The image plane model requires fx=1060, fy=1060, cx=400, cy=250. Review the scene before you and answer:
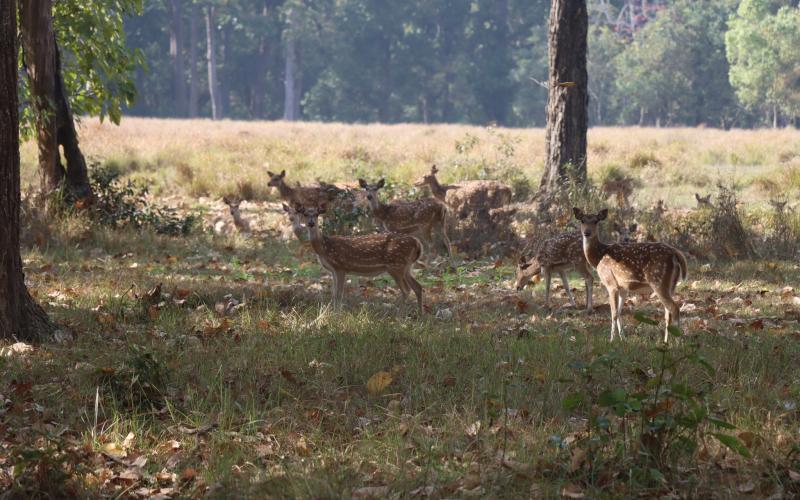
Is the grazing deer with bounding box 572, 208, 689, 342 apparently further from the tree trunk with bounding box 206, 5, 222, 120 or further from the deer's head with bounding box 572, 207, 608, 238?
the tree trunk with bounding box 206, 5, 222, 120

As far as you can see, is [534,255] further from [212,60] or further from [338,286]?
[212,60]

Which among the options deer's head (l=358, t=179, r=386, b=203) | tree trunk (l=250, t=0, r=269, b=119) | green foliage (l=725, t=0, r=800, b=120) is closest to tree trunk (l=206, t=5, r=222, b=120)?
tree trunk (l=250, t=0, r=269, b=119)

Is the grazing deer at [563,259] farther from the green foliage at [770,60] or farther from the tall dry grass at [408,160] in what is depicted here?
the green foliage at [770,60]

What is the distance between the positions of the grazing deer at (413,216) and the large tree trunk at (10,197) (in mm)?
6576

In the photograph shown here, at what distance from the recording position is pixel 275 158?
25.4 metres

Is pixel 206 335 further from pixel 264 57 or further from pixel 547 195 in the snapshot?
pixel 264 57

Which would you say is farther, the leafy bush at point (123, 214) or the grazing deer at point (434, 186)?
the grazing deer at point (434, 186)

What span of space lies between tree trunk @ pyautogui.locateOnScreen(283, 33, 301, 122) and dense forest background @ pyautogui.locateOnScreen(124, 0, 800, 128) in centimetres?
16

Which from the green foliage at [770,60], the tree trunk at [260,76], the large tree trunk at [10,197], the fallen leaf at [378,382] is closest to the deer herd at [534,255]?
the fallen leaf at [378,382]

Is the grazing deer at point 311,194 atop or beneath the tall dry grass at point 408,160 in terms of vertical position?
beneath

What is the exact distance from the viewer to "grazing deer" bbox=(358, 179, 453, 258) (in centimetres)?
1394

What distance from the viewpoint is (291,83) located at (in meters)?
73.9

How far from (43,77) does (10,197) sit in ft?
19.4

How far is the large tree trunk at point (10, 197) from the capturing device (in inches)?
303
